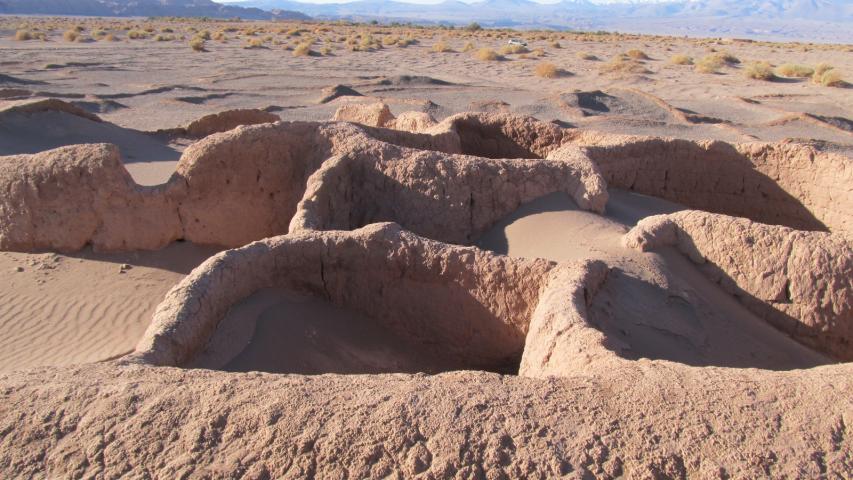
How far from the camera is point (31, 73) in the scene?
72.0 ft

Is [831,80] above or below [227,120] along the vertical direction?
above

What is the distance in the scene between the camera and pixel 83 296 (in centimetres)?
660

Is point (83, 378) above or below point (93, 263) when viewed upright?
above

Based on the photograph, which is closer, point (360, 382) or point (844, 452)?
point (844, 452)

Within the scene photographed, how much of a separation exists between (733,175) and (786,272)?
286 cm

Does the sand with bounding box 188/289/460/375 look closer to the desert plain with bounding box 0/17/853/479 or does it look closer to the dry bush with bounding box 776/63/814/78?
the desert plain with bounding box 0/17/853/479

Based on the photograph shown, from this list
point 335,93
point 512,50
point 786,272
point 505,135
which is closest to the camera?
point 786,272

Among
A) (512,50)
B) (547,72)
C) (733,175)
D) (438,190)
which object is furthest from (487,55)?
(438,190)

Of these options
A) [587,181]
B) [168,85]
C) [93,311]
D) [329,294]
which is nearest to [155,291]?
[93,311]

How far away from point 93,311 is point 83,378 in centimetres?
396

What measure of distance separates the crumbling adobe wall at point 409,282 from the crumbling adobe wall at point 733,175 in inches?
127

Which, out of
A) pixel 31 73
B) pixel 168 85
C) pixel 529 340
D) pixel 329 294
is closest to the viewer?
pixel 529 340

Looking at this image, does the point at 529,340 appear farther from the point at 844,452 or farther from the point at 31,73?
the point at 31,73

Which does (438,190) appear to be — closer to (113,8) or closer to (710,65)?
(710,65)
